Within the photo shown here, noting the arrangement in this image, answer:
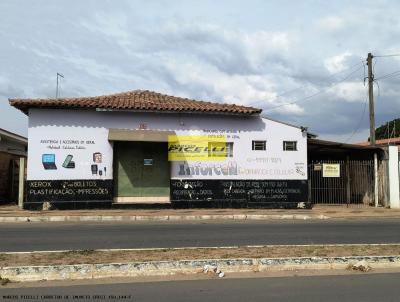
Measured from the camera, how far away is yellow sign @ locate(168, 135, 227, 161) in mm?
21172

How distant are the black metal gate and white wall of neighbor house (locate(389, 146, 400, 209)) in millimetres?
1122

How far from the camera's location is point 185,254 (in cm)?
895

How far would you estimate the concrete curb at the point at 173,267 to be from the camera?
24.7 feet

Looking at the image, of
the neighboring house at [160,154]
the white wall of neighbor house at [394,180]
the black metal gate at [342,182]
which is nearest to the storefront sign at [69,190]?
the neighboring house at [160,154]

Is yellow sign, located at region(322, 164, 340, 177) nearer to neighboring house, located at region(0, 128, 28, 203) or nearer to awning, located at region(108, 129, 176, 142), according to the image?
awning, located at region(108, 129, 176, 142)

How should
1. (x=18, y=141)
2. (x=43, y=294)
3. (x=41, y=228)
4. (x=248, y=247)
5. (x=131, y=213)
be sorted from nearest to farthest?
(x=43, y=294) < (x=248, y=247) < (x=41, y=228) < (x=131, y=213) < (x=18, y=141)

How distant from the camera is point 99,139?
20.5m

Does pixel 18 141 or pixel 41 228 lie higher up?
pixel 18 141

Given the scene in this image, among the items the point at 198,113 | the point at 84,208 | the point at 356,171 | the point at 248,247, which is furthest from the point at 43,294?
the point at 356,171

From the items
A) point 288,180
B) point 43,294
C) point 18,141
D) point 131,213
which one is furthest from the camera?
point 18,141

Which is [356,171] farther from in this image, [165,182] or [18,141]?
[18,141]

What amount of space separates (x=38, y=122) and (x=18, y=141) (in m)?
7.38

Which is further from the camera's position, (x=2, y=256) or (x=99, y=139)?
(x=99, y=139)

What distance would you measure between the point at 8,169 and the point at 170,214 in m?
10.5
